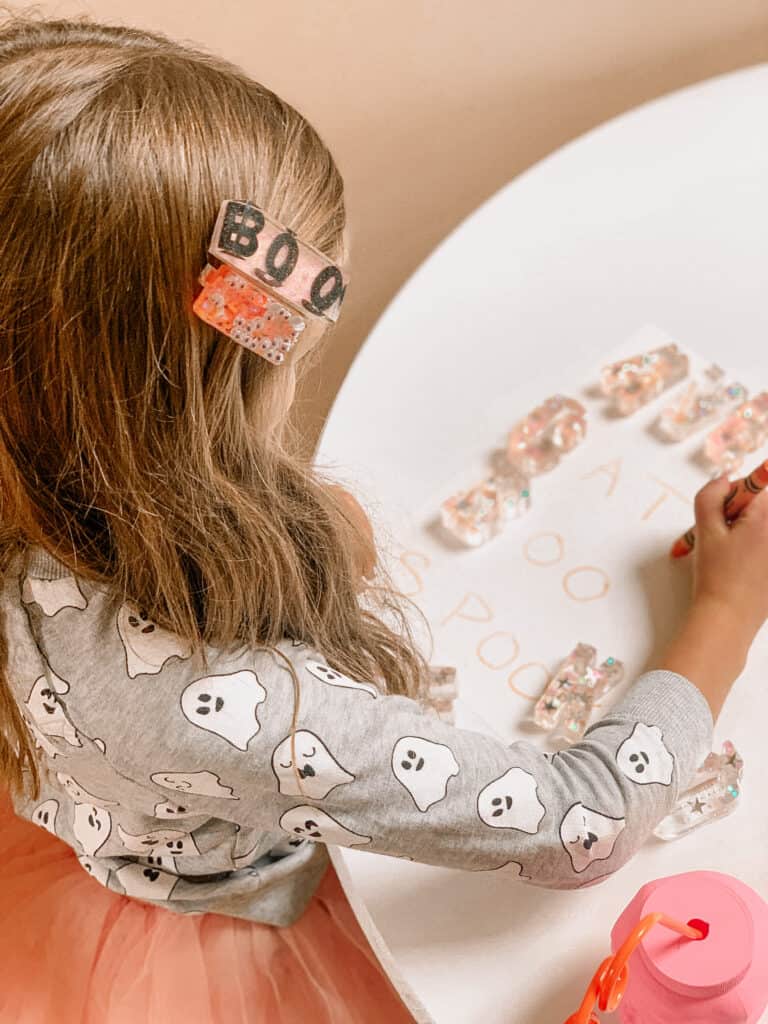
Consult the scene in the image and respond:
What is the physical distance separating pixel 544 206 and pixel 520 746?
58 centimetres

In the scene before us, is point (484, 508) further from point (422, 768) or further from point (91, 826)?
point (91, 826)

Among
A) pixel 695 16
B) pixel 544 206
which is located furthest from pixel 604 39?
pixel 544 206

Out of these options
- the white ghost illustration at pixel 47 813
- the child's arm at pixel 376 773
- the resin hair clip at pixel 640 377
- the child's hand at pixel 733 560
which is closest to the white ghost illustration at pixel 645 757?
the child's arm at pixel 376 773

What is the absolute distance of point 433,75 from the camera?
50.0 inches

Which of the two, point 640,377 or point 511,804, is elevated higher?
point 640,377

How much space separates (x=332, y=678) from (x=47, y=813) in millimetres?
317

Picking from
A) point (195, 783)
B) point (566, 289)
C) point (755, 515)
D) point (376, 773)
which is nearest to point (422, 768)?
point (376, 773)

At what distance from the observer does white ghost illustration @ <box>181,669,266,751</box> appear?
1.92 feet

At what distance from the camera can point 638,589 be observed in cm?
80

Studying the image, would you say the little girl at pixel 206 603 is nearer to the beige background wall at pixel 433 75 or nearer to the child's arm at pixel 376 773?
the child's arm at pixel 376 773

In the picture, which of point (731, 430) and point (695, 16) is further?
point (695, 16)

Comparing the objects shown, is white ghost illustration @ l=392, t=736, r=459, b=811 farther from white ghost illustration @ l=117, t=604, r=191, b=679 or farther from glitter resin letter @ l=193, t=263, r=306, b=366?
glitter resin letter @ l=193, t=263, r=306, b=366

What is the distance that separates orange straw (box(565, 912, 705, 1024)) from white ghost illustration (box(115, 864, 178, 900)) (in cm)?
33

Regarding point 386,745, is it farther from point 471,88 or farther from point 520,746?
point 471,88
